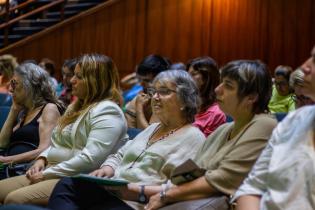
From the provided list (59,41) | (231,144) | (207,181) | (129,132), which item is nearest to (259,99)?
(231,144)

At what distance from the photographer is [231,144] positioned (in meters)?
2.27

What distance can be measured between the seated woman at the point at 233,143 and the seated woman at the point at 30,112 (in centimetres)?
145

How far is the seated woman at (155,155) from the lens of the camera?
8.56 feet

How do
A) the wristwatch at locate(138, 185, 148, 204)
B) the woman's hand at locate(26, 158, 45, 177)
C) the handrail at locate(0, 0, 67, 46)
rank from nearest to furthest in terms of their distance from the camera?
1. the wristwatch at locate(138, 185, 148, 204)
2. the woman's hand at locate(26, 158, 45, 177)
3. the handrail at locate(0, 0, 67, 46)

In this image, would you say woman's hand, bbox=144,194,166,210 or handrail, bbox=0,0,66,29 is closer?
woman's hand, bbox=144,194,166,210

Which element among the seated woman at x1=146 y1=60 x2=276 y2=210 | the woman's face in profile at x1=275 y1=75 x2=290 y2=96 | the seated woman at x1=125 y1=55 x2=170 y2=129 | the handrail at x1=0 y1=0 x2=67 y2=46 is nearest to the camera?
the seated woman at x1=146 y1=60 x2=276 y2=210

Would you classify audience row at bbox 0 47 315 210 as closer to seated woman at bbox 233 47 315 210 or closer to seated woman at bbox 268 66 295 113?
seated woman at bbox 233 47 315 210

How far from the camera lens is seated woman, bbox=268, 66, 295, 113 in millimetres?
5109

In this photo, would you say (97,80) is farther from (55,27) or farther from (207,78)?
(55,27)

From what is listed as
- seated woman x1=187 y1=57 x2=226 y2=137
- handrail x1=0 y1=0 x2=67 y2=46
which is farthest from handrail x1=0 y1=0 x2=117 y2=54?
seated woman x1=187 y1=57 x2=226 y2=137

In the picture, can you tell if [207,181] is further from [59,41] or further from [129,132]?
[59,41]

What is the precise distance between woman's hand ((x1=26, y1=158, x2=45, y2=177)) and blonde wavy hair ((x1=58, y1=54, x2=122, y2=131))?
293 mm

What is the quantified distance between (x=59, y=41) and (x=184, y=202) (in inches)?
309

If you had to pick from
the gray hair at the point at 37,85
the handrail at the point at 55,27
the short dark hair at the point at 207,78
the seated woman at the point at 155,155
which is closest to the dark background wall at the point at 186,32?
the handrail at the point at 55,27
